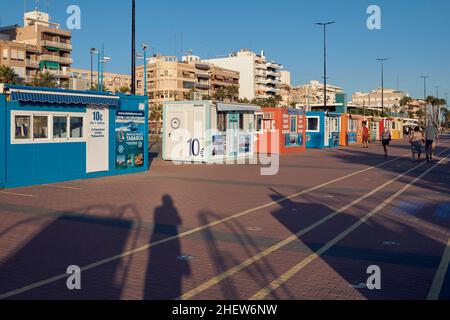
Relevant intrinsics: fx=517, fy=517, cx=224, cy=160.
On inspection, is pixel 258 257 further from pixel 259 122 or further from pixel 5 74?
pixel 5 74

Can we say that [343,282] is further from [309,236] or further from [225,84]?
[225,84]

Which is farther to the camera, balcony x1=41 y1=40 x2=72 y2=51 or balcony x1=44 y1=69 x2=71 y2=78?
balcony x1=41 y1=40 x2=72 y2=51

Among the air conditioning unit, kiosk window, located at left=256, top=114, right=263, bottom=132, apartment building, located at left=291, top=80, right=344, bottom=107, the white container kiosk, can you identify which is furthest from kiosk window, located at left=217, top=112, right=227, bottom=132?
apartment building, located at left=291, top=80, right=344, bottom=107

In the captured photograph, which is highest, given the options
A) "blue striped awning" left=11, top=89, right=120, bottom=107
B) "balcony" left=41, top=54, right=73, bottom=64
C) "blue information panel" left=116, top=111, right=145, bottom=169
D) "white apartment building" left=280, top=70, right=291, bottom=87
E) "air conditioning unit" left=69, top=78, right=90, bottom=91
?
"white apartment building" left=280, top=70, right=291, bottom=87

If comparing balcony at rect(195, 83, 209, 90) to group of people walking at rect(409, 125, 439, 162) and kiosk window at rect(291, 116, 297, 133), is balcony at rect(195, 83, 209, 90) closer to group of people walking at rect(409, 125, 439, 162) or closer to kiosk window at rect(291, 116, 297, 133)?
kiosk window at rect(291, 116, 297, 133)

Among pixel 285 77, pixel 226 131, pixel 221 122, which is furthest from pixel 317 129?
pixel 285 77

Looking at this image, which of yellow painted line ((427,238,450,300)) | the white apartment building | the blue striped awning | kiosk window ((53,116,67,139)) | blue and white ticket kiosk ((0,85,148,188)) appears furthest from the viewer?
the white apartment building

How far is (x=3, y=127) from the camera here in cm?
1388

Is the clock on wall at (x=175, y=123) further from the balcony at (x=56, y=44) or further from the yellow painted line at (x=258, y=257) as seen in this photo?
the balcony at (x=56, y=44)

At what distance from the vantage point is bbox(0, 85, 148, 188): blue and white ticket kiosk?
14.1 meters

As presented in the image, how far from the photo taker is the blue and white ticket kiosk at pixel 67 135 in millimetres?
14102

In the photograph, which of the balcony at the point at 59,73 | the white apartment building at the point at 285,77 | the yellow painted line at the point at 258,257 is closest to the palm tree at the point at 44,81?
the balcony at the point at 59,73

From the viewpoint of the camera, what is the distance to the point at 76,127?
16.3 meters
